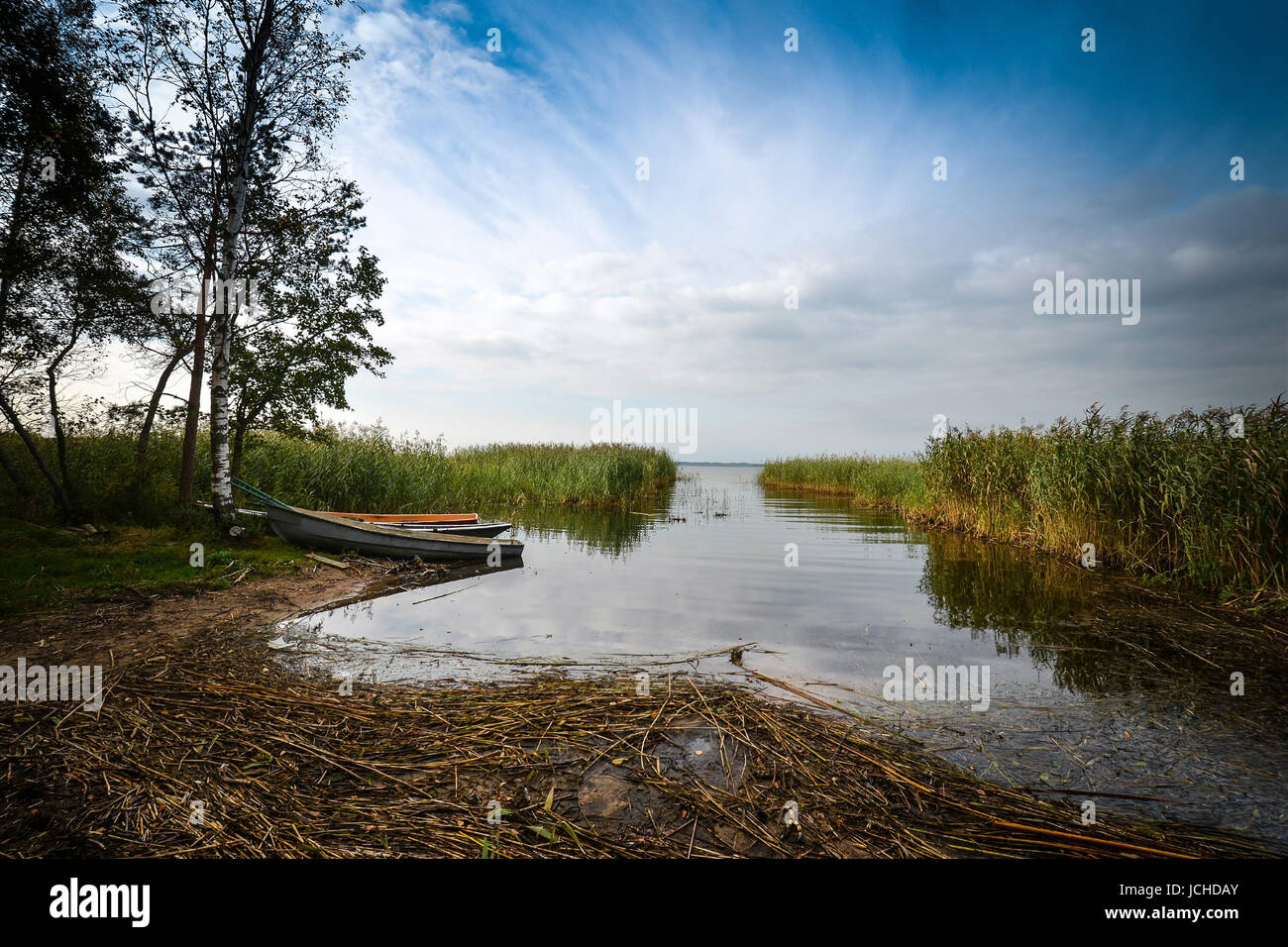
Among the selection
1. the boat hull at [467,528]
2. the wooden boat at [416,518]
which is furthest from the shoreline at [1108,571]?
the wooden boat at [416,518]

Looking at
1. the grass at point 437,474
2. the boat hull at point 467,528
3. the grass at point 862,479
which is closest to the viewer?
the boat hull at point 467,528

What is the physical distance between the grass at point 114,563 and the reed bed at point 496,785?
4.35 m

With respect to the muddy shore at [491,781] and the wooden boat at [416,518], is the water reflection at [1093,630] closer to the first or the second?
the muddy shore at [491,781]

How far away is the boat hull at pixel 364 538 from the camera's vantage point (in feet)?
37.2

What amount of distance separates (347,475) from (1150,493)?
1863 centimetres

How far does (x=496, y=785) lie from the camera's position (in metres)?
3.35

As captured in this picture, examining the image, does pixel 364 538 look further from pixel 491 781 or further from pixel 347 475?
pixel 491 781

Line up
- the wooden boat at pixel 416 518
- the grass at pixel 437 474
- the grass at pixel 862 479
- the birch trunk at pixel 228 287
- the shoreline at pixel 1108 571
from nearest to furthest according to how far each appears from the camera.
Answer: the shoreline at pixel 1108 571, the birch trunk at pixel 228 287, the wooden boat at pixel 416 518, the grass at pixel 437 474, the grass at pixel 862 479

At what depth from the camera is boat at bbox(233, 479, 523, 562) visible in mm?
11336

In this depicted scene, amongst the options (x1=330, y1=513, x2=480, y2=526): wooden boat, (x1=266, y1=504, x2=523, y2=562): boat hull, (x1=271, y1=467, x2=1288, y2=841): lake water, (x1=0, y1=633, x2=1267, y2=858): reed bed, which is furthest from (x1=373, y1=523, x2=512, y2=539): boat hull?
(x1=0, y1=633, x2=1267, y2=858): reed bed

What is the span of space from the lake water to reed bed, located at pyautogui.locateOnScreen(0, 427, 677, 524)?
6841 mm

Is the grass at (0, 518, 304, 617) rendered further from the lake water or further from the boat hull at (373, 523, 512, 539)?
the boat hull at (373, 523, 512, 539)

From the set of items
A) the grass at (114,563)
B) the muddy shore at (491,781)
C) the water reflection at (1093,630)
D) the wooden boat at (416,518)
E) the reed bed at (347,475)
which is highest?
the reed bed at (347,475)
